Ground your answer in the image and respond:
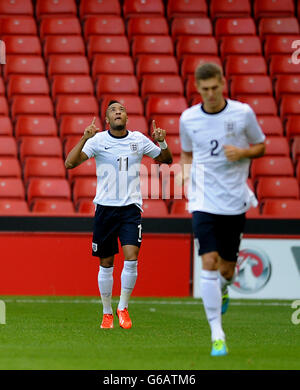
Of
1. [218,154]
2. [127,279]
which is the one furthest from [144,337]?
[218,154]

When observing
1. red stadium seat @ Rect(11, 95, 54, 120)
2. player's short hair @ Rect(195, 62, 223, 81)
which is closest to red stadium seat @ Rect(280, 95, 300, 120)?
red stadium seat @ Rect(11, 95, 54, 120)

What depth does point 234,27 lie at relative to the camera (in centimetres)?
1814

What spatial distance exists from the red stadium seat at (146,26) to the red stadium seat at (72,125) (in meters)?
2.88

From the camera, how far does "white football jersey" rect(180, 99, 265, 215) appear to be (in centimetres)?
715


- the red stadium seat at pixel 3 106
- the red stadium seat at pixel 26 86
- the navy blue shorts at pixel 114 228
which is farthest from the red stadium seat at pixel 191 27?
the navy blue shorts at pixel 114 228

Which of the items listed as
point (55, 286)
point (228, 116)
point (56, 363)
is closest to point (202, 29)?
point (55, 286)

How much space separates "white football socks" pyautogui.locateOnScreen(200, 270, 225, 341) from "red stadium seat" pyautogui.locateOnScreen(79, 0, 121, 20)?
11.8m

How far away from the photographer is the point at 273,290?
13234mm

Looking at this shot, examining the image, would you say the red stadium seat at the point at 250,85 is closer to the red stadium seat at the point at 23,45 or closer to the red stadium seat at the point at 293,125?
the red stadium seat at the point at 293,125

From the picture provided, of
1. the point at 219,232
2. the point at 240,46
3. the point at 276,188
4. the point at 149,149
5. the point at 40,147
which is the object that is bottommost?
the point at 276,188

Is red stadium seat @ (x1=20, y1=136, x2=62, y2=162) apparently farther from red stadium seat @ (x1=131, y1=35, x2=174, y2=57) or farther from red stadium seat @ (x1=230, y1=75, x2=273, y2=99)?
red stadium seat @ (x1=230, y1=75, x2=273, y2=99)

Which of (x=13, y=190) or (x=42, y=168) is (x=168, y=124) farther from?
(x=13, y=190)

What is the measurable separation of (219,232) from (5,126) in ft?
27.9
